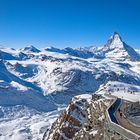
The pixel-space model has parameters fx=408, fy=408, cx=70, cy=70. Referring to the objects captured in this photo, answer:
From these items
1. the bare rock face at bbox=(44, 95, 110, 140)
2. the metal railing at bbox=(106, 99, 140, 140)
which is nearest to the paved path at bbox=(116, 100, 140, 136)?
the metal railing at bbox=(106, 99, 140, 140)

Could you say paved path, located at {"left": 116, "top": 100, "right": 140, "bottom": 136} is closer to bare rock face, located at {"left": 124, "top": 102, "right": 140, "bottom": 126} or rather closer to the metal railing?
the metal railing

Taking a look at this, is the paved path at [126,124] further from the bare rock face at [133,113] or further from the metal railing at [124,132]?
the bare rock face at [133,113]

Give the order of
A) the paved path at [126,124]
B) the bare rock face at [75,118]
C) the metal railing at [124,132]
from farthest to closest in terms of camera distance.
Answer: the bare rock face at [75,118] → the paved path at [126,124] → the metal railing at [124,132]

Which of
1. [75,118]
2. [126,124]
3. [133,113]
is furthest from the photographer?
[75,118]

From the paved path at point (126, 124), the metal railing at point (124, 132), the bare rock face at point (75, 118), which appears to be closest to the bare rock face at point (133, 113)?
the paved path at point (126, 124)

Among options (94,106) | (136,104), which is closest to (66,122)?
(94,106)

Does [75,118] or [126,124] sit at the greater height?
[126,124]

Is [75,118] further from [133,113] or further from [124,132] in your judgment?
[124,132]

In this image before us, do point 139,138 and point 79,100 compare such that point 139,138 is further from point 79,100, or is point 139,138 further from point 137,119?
point 79,100

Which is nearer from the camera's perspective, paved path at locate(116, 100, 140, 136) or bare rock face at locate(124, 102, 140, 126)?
paved path at locate(116, 100, 140, 136)

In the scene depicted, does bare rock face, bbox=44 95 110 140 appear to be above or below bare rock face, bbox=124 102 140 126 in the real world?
below

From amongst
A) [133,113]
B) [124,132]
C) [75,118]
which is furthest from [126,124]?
[75,118]
